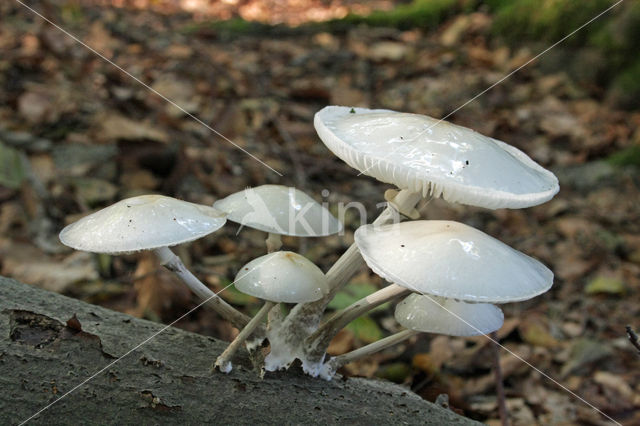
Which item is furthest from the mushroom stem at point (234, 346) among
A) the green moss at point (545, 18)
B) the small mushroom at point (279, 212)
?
the green moss at point (545, 18)

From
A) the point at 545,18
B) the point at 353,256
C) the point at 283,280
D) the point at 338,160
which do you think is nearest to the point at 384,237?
the point at 353,256

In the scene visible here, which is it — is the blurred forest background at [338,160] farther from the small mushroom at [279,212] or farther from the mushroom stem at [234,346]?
the mushroom stem at [234,346]

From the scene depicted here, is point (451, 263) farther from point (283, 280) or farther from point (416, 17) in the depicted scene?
point (416, 17)

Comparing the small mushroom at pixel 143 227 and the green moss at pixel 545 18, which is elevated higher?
the small mushroom at pixel 143 227

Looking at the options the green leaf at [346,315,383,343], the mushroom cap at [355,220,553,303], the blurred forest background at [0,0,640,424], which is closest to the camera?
the mushroom cap at [355,220,553,303]

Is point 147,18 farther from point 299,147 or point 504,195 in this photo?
point 504,195

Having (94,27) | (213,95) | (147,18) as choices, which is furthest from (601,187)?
(147,18)

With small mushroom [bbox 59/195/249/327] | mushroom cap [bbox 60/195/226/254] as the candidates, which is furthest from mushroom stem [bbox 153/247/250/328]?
mushroom cap [bbox 60/195/226/254]

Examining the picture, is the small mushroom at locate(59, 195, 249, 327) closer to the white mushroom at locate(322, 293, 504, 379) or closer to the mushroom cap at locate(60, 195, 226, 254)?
the mushroom cap at locate(60, 195, 226, 254)
